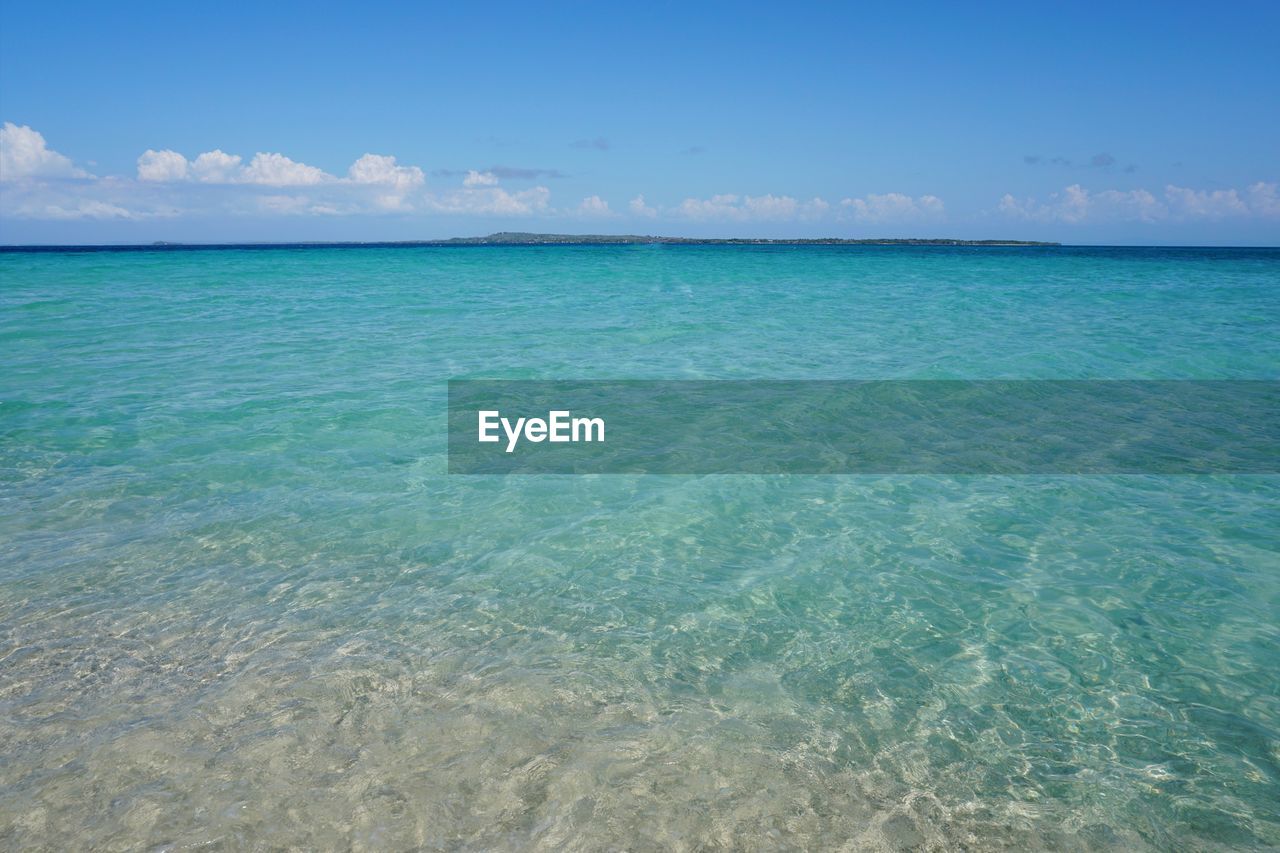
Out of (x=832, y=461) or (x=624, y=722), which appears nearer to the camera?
(x=624, y=722)

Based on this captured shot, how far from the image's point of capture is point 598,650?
494 cm

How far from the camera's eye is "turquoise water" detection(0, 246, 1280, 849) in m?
3.55

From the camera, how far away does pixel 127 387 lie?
12.2m

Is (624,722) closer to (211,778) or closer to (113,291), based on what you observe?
(211,778)

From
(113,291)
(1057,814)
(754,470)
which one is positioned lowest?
(1057,814)

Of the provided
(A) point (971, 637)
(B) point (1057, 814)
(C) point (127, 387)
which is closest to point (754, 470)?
(A) point (971, 637)

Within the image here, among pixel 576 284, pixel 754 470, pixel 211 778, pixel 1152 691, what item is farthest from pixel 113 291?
pixel 1152 691

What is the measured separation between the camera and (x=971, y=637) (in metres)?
5.14

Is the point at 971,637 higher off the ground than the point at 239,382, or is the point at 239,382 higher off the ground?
the point at 239,382

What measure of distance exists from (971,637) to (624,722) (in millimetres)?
2517

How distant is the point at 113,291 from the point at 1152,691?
115 ft

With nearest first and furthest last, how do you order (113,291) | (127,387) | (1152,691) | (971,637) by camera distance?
(1152,691), (971,637), (127,387), (113,291)

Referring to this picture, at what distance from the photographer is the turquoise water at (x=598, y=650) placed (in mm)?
3553

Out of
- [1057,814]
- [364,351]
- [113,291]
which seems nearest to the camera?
[1057,814]
